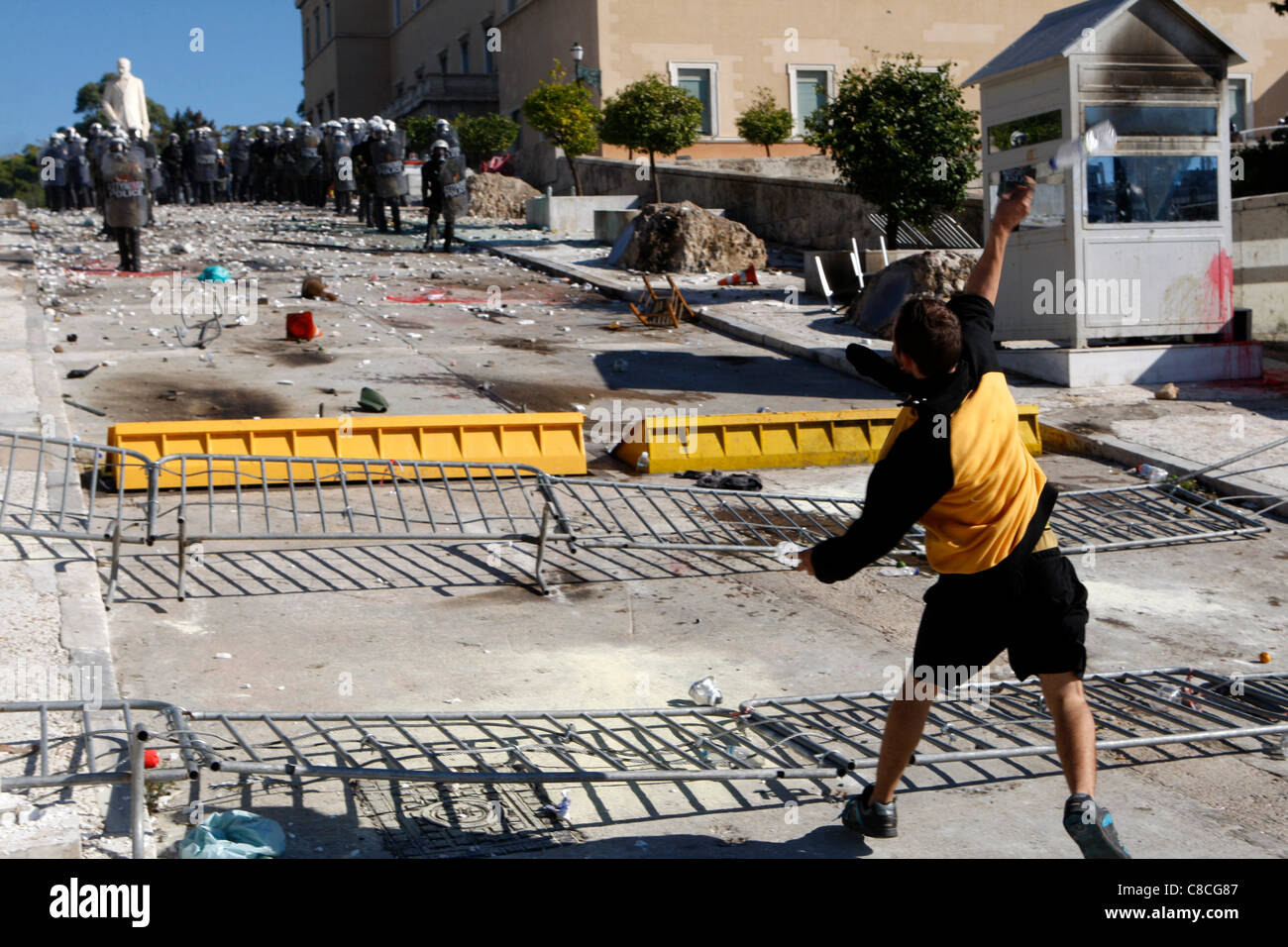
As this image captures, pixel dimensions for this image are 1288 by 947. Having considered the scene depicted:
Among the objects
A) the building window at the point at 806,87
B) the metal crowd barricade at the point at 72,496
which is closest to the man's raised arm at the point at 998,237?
the metal crowd barricade at the point at 72,496

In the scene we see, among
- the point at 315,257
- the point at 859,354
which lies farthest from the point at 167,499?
the point at 315,257

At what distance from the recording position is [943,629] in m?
3.36

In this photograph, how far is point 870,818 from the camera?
3.48 m

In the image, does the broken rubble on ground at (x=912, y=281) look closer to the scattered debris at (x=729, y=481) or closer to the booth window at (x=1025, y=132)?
the booth window at (x=1025, y=132)

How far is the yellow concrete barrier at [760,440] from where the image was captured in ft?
27.1

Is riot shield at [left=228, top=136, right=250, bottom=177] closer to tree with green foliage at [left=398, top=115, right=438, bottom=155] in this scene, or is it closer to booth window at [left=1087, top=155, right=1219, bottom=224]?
tree with green foliage at [left=398, top=115, right=438, bottom=155]

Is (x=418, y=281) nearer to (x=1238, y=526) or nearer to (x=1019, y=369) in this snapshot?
(x=1019, y=369)

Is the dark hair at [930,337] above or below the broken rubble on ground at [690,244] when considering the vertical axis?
below

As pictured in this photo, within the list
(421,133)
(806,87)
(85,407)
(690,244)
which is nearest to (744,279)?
(690,244)

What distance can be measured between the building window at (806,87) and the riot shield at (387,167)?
49.8ft

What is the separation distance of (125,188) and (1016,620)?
15.6 metres

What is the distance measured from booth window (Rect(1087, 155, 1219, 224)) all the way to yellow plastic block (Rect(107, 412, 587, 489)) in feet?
17.6

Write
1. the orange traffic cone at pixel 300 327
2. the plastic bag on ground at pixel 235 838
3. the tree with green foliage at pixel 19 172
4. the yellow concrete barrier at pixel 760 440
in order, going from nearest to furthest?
the plastic bag on ground at pixel 235 838
the yellow concrete barrier at pixel 760 440
the orange traffic cone at pixel 300 327
the tree with green foliage at pixel 19 172

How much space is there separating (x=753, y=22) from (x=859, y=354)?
1327 inches
